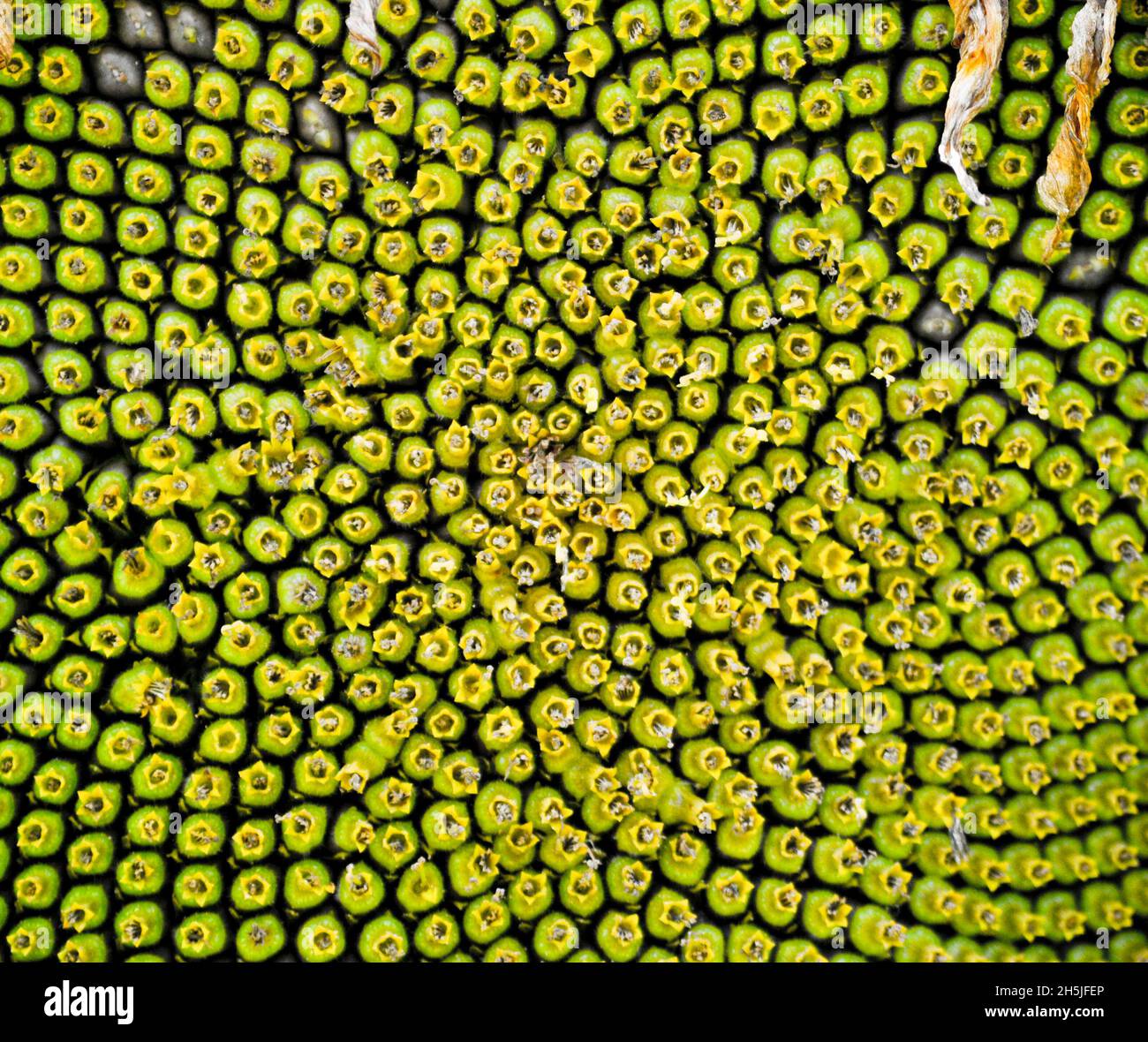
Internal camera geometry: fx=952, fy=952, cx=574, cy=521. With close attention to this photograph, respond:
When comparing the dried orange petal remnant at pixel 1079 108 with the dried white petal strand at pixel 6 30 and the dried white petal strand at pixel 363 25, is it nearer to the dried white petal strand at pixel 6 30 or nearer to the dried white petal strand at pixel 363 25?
the dried white petal strand at pixel 363 25

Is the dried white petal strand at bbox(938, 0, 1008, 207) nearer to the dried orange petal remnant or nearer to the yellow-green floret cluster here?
the yellow-green floret cluster

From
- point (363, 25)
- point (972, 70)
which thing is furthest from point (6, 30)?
point (972, 70)

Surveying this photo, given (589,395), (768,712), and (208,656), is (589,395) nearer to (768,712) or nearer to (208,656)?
(768,712)

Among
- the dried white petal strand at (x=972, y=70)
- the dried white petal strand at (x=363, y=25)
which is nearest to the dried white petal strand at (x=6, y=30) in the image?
the dried white petal strand at (x=363, y=25)

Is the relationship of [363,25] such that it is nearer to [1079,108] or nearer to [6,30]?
[6,30]

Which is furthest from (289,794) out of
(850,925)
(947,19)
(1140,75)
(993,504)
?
(1140,75)
